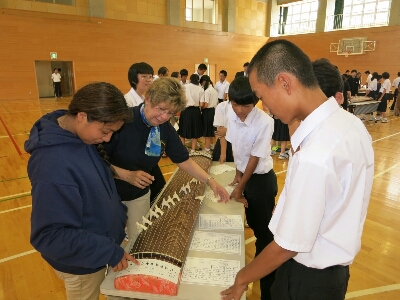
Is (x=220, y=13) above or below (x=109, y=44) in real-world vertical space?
above

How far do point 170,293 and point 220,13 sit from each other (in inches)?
637

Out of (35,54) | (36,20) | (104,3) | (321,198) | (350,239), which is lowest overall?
(350,239)

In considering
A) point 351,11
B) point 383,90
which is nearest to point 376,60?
point 351,11

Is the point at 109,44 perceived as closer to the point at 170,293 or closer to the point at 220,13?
the point at 220,13

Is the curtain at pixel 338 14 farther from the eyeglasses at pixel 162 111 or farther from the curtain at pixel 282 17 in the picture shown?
the eyeglasses at pixel 162 111

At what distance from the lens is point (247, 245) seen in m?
2.73

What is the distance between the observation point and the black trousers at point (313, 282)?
3.07 feet

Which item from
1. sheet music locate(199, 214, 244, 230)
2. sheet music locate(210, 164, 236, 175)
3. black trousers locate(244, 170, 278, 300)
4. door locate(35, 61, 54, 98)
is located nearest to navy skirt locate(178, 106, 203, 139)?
sheet music locate(210, 164, 236, 175)

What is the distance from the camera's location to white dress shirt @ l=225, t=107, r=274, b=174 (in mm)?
1937

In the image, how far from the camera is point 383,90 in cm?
889

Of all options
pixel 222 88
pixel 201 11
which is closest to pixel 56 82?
pixel 201 11

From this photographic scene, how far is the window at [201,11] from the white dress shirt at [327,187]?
14.9 m

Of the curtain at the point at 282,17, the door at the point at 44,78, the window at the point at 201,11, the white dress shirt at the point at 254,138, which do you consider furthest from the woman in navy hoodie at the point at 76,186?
the curtain at the point at 282,17

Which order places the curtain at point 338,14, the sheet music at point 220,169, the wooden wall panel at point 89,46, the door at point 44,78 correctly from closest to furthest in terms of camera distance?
the sheet music at point 220,169 → the wooden wall panel at point 89,46 → the door at point 44,78 → the curtain at point 338,14
